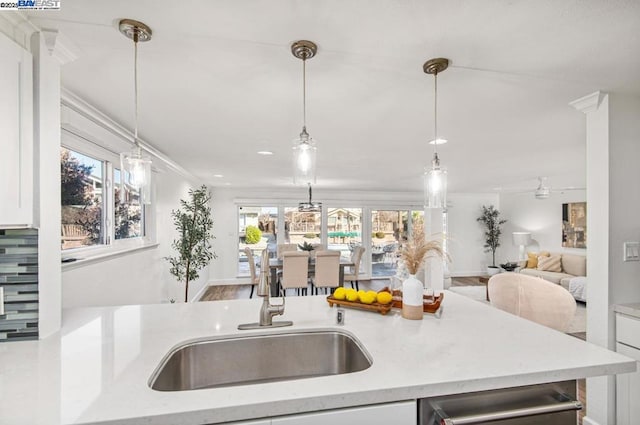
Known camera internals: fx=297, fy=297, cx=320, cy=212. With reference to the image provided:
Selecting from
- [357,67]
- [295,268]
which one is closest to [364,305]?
[357,67]

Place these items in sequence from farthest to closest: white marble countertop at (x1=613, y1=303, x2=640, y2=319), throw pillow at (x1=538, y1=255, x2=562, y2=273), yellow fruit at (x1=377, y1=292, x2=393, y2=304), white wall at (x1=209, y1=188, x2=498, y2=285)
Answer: white wall at (x1=209, y1=188, x2=498, y2=285)
throw pillow at (x1=538, y1=255, x2=562, y2=273)
white marble countertop at (x1=613, y1=303, x2=640, y2=319)
yellow fruit at (x1=377, y1=292, x2=393, y2=304)

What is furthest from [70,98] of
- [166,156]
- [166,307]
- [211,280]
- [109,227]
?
[211,280]

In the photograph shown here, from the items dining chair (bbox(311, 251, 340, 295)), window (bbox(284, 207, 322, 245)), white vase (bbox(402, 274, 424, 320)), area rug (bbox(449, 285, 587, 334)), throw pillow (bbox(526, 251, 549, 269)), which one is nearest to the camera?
white vase (bbox(402, 274, 424, 320))

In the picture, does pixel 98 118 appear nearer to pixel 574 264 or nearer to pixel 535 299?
pixel 535 299

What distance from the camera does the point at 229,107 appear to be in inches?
78.9

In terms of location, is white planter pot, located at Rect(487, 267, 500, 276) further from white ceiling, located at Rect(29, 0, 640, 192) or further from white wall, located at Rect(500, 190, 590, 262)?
white ceiling, located at Rect(29, 0, 640, 192)

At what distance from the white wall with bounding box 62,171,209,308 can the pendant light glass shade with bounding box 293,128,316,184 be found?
1.61 m

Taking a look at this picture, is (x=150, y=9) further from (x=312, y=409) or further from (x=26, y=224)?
(x=312, y=409)

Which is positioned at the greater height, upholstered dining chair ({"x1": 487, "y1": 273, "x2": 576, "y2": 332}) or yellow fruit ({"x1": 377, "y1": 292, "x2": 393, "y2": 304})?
yellow fruit ({"x1": 377, "y1": 292, "x2": 393, "y2": 304})

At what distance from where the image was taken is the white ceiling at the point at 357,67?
42.4 inches

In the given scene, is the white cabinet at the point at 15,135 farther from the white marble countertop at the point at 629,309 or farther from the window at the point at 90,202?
the white marble countertop at the point at 629,309

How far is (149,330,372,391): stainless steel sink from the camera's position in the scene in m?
1.27

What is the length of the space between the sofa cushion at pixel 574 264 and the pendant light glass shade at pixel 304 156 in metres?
6.47

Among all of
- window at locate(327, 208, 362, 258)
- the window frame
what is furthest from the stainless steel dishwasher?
window at locate(327, 208, 362, 258)
